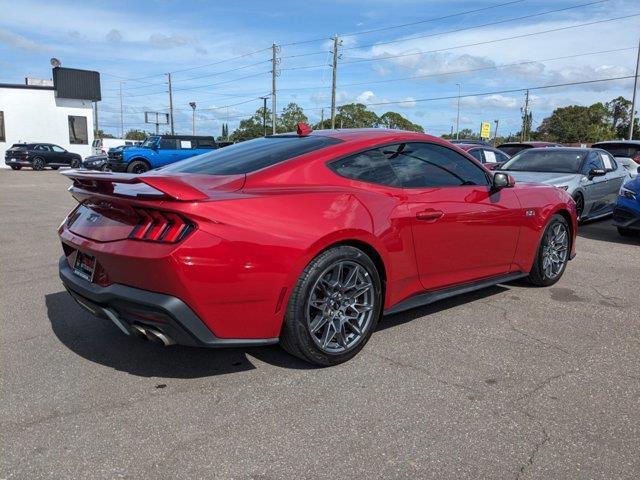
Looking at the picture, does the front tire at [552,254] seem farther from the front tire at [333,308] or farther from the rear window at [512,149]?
the rear window at [512,149]

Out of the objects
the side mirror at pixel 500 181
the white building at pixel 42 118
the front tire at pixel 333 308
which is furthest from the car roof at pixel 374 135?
the white building at pixel 42 118

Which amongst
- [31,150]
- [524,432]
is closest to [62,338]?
[524,432]

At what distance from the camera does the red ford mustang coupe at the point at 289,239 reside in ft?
9.35

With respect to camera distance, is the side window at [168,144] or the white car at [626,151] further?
the side window at [168,144]

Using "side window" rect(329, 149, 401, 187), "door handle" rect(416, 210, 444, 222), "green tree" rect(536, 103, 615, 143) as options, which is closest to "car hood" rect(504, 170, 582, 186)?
"door handle" rect(416, 210, 444, 222)

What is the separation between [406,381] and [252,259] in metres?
1.24

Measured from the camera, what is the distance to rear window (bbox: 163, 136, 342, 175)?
11.8 feet

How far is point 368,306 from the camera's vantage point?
3.60 metres

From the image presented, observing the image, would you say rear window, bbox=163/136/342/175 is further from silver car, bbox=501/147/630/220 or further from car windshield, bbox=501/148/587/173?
car windshield, bbox=501/148/587/173

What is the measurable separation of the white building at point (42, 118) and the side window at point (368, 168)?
35.5 m

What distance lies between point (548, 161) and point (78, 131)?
32954 millimetres

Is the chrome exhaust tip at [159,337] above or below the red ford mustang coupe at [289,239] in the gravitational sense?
below

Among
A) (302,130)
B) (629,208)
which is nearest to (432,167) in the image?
(302,130)

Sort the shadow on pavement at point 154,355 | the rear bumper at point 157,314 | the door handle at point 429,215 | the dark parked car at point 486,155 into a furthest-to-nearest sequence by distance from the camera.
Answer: the dark parked car at point 486,155, the door handle at point 429,215, the shadow on pavement at point 154,355, the rear bumper at point 157,314
